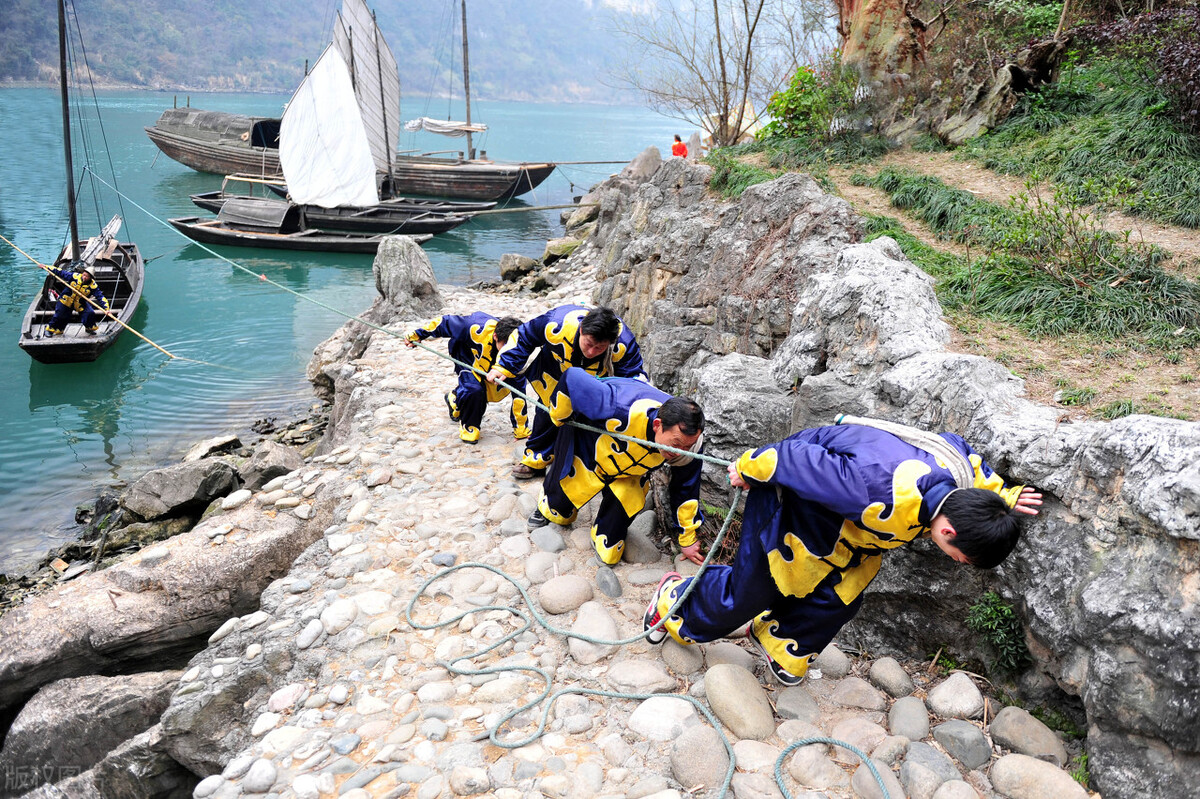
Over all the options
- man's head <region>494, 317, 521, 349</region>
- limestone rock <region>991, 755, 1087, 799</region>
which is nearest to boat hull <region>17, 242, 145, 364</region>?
man's head <region>494, 317, 521, 349</region>

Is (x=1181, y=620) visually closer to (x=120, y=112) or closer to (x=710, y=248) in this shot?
(x=710, y=248)

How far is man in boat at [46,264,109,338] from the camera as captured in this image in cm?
1207

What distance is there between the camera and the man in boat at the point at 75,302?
12.1m

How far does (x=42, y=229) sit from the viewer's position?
20.3m

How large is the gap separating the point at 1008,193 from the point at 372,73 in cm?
2322

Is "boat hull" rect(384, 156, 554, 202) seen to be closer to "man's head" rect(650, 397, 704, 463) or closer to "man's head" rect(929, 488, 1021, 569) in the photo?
"man's head" rect(650, 397, 704, 463)

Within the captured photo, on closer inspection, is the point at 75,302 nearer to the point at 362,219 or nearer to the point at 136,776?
the point at 362,219

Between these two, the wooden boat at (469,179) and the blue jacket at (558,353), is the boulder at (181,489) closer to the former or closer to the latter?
→ the blue jacket at (558,353)

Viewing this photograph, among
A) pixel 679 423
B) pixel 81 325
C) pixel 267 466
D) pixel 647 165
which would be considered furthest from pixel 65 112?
pixel 679 423

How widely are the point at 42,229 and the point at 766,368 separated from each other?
23165mm

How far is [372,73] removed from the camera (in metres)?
24.9

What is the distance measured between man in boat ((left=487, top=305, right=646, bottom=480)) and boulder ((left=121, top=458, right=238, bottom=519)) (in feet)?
12.4

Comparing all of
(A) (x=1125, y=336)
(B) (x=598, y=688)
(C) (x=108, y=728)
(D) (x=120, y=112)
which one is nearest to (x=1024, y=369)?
(A) (x=1125, y=336)

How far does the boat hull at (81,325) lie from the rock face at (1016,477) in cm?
1082
